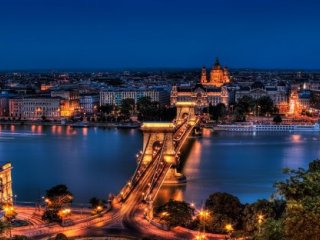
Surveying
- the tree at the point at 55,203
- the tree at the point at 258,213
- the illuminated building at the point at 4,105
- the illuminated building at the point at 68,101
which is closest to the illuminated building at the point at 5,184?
the tree at the point at 55,203

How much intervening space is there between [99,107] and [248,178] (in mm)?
25875

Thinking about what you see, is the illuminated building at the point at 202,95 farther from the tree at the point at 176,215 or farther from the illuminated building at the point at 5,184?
the tree at the point at 176,215

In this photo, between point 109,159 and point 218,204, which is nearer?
point 218,204

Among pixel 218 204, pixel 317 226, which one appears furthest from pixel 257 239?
pixel 218 204

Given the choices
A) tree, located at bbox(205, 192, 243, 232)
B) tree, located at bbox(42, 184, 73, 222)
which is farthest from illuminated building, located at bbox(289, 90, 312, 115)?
tree, located at bbox(205, 192, 243, 232)

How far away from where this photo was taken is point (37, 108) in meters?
39.7

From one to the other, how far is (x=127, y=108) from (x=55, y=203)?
28.4m

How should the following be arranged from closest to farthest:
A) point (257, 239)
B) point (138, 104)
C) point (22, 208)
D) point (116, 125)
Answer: point (257, 239)
point (22, 208)
point (116, 125)
point (138, 104)

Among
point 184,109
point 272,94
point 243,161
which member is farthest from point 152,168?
point 272,94

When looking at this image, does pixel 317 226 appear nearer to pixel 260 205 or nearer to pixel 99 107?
pixel 260 205

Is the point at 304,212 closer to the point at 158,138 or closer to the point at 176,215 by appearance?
the point at 176,215

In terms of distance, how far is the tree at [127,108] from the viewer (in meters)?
38.1

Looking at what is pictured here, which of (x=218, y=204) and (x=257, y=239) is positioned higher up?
(x=257, y=239)

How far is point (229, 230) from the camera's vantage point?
9.16 meters
